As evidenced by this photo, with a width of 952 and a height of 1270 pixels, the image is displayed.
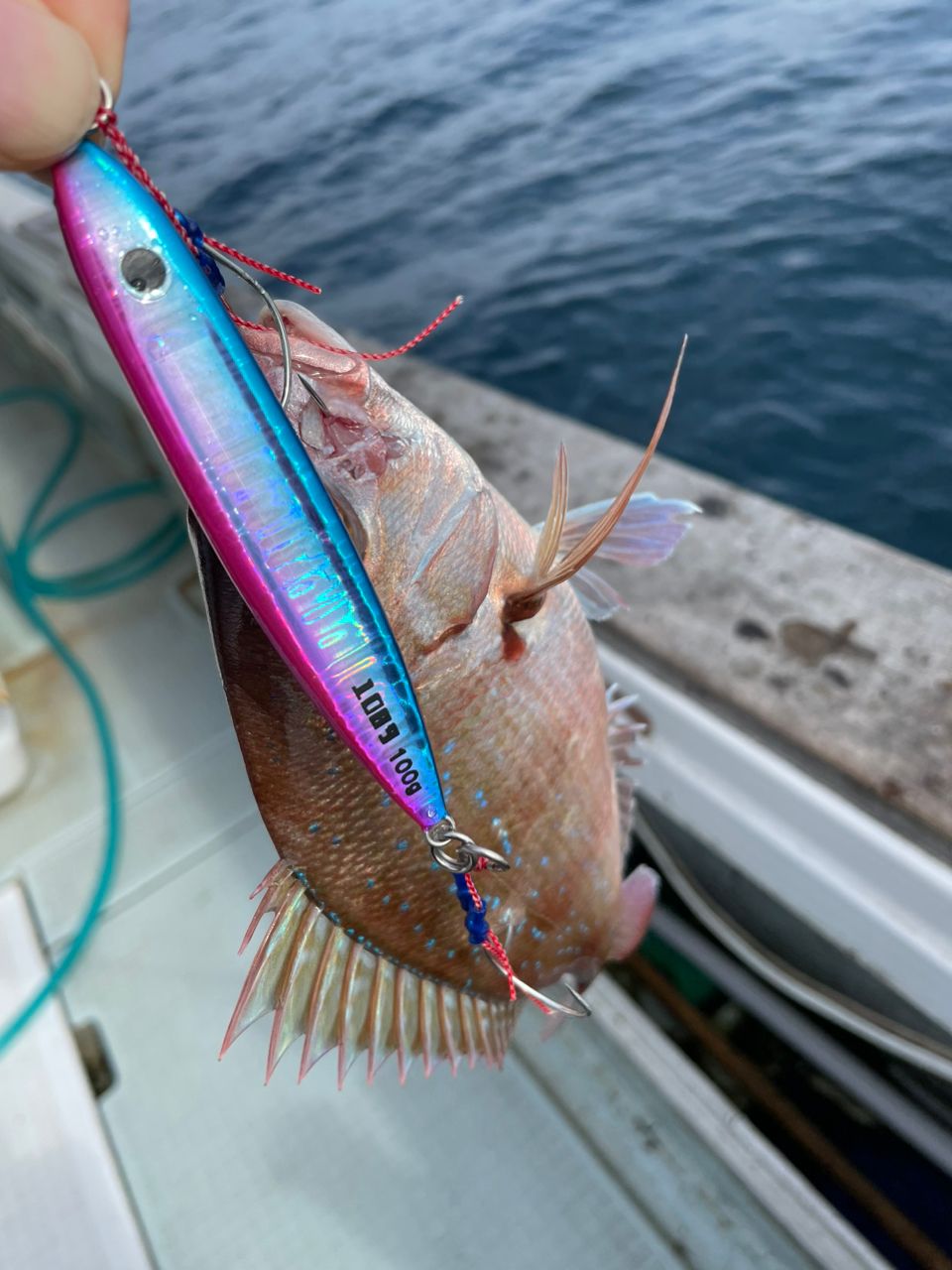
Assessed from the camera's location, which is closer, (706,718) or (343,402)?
(343,402)

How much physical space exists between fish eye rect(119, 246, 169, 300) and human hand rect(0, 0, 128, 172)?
3.5 inches

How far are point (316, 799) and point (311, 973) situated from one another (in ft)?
0.93

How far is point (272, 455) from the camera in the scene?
1.77 ft

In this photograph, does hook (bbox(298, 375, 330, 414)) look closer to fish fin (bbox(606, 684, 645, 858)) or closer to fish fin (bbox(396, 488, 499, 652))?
fish fin (bbox(396, 488, 499, 652))

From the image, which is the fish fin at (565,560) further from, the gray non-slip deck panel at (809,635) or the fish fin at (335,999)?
the gray non-slip deck panel at (809,635)

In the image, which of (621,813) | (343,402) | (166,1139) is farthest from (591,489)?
(166,1139)

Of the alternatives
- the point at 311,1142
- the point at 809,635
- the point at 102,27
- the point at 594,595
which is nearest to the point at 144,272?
the point at 102,27

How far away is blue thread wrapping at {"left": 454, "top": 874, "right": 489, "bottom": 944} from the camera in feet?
2.67

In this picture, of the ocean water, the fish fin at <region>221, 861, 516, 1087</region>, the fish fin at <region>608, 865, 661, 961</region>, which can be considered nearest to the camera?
the fish fin at <region>221, 861, 516, 1087</region>

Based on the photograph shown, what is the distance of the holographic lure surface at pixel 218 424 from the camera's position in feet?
1.67

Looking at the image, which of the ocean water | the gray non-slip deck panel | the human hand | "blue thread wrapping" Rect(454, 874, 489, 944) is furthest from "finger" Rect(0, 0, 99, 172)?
the ocean water

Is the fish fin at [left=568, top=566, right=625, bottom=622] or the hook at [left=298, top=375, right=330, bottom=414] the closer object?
the hook at [left=298, top=375, right=330, bottom=414]

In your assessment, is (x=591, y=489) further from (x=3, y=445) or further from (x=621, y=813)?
(x=3, y=445)

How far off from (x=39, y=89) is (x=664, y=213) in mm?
7226
